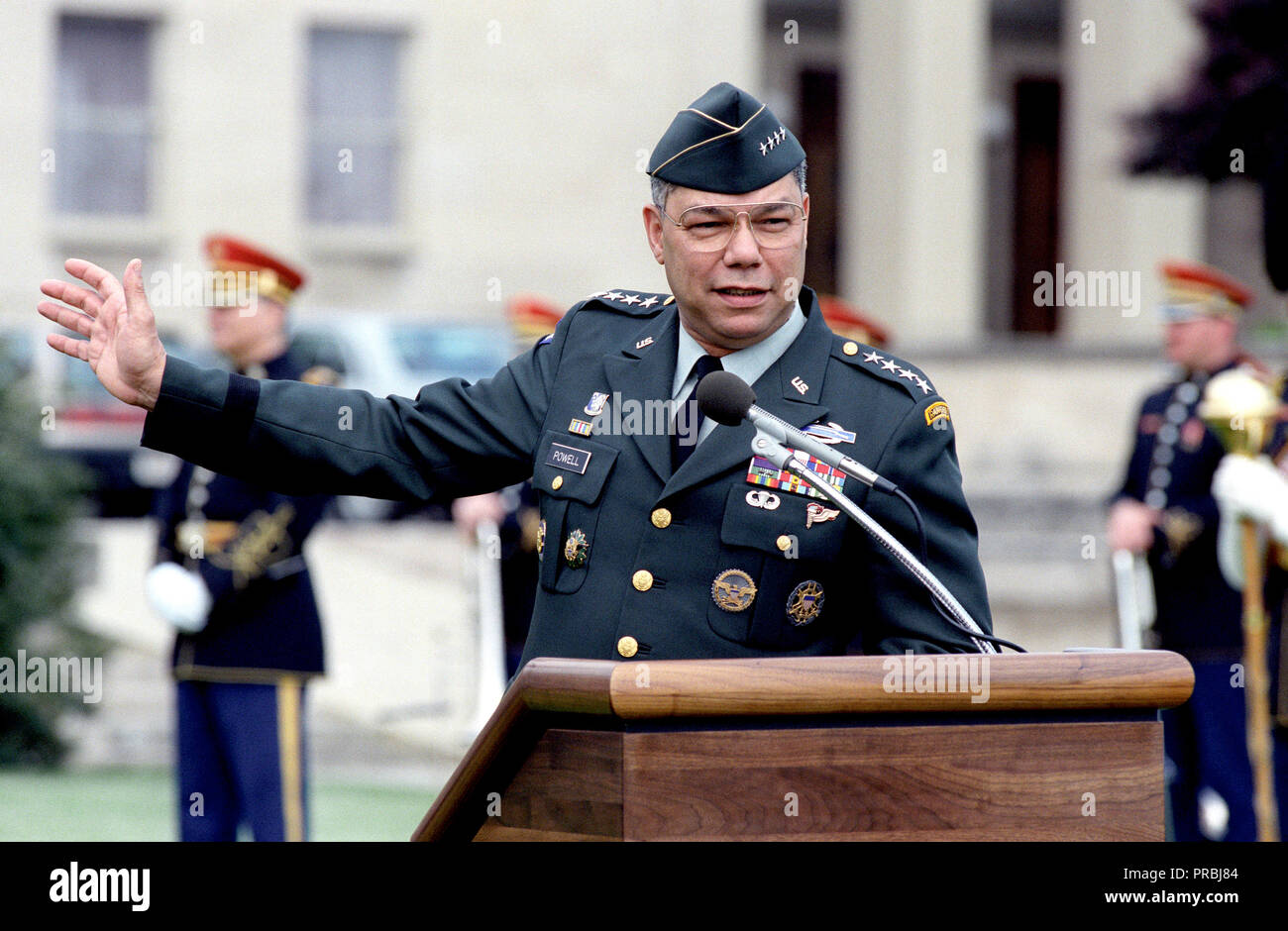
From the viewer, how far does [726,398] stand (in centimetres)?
288

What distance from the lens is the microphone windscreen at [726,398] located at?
2881 mm

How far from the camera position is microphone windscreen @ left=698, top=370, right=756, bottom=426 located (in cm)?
288

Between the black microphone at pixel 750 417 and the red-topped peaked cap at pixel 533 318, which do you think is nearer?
the black microphone at pixel 750 417

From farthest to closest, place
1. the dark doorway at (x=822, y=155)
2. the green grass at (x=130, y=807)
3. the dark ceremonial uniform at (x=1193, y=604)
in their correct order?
the dark doorway at (x=822, y=155), the green grass at (x=130, y=807), the dark ceremonial uniform at (x=1193, y=604)

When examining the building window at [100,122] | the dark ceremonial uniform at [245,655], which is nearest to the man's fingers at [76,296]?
the dark ceremonial uniform at [245,655]

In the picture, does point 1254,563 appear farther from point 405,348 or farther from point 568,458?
point 405,348

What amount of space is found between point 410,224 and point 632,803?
20.2 metres

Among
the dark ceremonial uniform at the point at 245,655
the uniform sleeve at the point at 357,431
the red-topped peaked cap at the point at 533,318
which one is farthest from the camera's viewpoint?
the red-topped peaked cap at the point at 533,318

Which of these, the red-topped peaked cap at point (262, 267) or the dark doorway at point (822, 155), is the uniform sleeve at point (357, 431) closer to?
the red-topped peaked cap at point (262, 267)

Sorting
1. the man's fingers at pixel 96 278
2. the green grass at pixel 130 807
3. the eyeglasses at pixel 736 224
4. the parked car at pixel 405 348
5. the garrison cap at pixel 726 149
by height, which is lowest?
the green grass at pixel 130 807

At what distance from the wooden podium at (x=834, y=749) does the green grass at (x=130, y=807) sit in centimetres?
538

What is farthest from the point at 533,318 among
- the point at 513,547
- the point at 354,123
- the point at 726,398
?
the point at 354,123

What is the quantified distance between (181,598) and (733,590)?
11.0 feet

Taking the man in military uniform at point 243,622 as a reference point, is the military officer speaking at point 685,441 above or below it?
above
